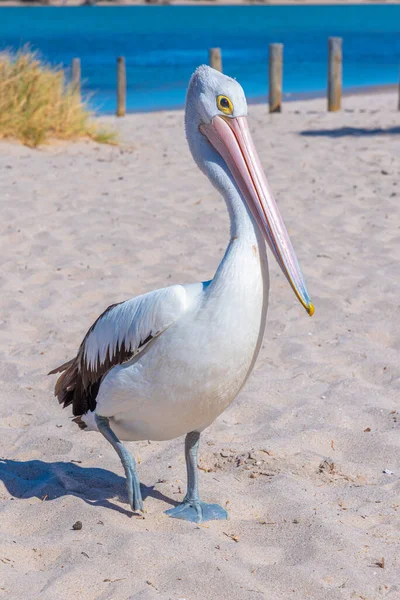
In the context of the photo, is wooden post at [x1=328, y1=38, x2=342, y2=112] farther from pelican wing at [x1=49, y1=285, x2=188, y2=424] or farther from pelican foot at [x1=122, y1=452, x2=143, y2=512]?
pelican foot at [x1=122, y1=452, x2=143, y2=512]

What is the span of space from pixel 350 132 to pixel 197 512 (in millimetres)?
9466

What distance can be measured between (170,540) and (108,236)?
4.07m

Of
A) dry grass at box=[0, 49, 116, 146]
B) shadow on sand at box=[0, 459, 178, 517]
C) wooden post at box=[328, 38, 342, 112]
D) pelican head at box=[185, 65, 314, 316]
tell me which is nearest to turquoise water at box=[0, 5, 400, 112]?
dry grass at box=[0, 49, 116, 146]

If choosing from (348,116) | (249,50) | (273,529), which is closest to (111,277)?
(273,529)

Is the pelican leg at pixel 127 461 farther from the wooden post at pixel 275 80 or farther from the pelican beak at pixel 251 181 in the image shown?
the wooden post at pixel 275 80

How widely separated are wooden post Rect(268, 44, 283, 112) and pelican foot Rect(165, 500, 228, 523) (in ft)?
41.7

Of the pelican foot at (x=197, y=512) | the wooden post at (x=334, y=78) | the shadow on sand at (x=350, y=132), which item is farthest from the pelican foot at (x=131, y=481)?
the wooden post at (x=334, y=78)

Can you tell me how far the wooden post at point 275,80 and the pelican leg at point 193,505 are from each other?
12623 millimetres

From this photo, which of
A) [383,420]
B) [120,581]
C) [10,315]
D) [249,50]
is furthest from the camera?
[249,50]

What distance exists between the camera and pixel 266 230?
2682 mm

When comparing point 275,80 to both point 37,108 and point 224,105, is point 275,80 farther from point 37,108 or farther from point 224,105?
point 224,105

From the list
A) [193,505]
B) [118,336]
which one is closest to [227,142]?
[118,336]

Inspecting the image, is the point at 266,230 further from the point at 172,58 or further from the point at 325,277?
the point at 172,58

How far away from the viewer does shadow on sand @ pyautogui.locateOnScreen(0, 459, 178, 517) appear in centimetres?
313
